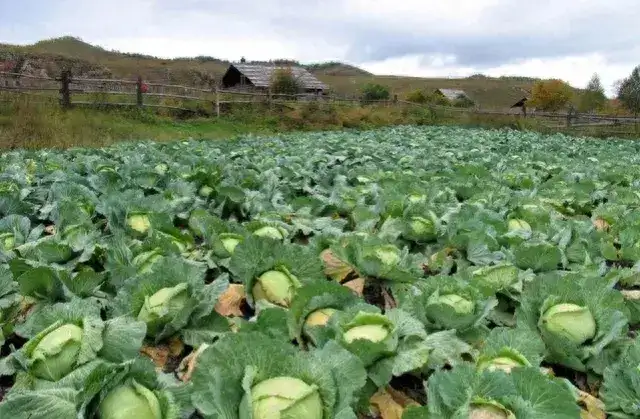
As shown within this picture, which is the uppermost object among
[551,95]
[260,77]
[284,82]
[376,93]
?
[260,77]

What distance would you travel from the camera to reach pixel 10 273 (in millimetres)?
2182

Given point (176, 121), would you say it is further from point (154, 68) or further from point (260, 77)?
point (154, 68)

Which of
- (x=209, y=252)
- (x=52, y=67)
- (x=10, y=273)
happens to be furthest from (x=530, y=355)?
(x=52, y=67)

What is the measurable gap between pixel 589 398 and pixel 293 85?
41.1 m

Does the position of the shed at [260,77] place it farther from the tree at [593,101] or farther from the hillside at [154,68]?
the tree at [593,101]

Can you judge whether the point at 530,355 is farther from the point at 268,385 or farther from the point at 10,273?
the point at 10,273

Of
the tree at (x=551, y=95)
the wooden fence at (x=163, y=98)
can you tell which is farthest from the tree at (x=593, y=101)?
the wooden fence at (x=163, y=98)

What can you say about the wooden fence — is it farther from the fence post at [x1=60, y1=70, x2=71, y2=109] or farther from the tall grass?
the tall grass

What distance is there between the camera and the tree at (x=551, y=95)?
70.1 m

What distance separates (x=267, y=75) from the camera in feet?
162

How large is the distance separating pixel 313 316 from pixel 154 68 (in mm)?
61850

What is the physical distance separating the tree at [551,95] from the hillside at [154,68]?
1176cm

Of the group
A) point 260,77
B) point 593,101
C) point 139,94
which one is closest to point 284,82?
point 260,77

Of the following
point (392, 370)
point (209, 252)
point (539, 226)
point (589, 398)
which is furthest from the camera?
point (539, 226)
